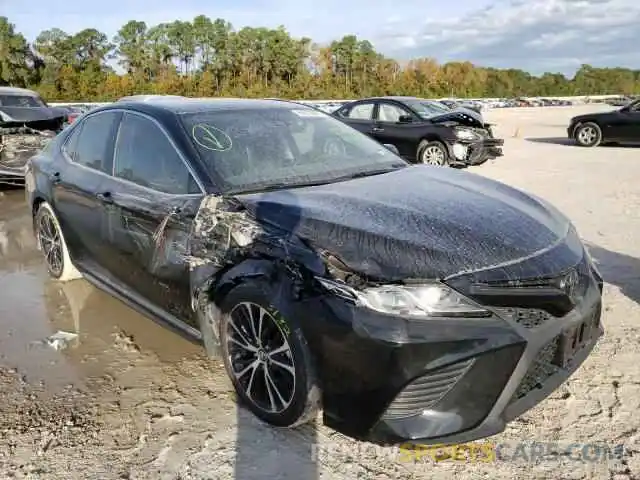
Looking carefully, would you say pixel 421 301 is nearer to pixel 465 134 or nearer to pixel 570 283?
pixel 570 283

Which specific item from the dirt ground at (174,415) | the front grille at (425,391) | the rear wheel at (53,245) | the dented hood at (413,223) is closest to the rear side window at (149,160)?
the dented hood at (413,223)

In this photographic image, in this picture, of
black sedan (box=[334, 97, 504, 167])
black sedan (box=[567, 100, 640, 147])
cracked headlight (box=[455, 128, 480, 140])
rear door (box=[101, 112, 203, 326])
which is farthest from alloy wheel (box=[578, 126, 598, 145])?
rear door (box=[101, 112, 203, 326])

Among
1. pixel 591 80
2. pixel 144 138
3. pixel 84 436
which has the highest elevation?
pixel 591 80

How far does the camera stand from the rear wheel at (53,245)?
4.95 m

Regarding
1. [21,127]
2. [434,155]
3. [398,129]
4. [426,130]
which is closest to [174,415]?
[21,127]

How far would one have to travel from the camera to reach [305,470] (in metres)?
2.68

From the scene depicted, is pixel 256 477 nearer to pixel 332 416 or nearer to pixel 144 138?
pixel 332 416

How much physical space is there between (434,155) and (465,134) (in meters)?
0.69

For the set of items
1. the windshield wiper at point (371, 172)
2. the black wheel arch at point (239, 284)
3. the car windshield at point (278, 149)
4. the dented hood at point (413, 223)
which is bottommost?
the black wheel arch at point (239, 284)

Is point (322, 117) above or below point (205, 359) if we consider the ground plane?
above

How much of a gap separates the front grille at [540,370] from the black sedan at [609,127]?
15419 millimetres

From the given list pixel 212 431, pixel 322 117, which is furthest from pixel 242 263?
pixel 322 117

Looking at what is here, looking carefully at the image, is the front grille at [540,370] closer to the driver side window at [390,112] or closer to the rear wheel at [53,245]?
the rear wheel at [53,245]

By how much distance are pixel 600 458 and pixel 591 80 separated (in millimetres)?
134380
